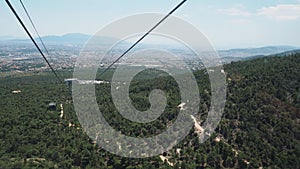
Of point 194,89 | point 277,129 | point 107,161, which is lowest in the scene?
point 107,161

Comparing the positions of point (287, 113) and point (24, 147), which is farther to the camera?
point (287, 113)

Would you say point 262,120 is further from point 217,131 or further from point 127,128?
point 127,128

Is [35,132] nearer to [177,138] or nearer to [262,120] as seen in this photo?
[177,138]

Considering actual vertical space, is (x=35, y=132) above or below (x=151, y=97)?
below

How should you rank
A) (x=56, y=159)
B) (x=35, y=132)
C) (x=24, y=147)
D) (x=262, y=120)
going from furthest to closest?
(x=35, y=132) < (x=262, y=120) < (x=24, y=147) < (x=56, y=159)

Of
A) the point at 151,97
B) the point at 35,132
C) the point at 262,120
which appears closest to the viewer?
the point at 262,120

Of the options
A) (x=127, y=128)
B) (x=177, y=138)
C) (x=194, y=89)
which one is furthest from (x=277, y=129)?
(x=127, y=128)
